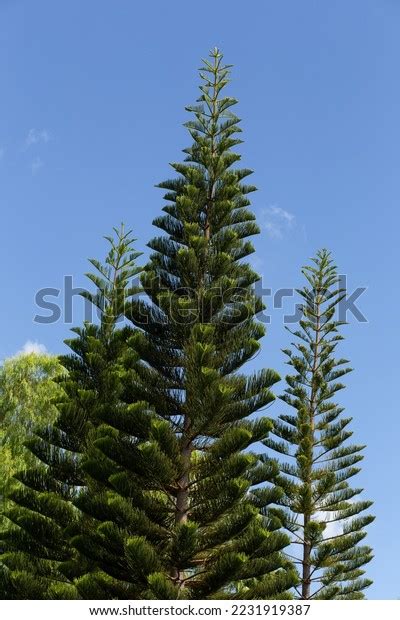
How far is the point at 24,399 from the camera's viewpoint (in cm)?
1622

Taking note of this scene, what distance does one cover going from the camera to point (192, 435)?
392 inches

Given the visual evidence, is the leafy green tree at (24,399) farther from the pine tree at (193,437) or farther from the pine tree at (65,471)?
the pine tree at (193,437)

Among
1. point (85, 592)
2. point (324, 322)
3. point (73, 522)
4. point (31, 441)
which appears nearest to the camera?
point (85, 592)

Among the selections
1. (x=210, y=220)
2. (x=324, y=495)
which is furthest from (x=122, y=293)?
(x=324, y=495)

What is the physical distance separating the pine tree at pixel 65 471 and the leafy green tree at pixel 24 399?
279 centimetres

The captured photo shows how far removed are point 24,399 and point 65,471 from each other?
458 centimetres

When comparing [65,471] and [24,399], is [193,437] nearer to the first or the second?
[65,471]

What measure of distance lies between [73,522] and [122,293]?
3745 mm

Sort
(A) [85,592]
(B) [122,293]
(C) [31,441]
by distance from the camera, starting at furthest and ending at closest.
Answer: (B) [122,293] < (C) [31,441] < (A) [85,592]

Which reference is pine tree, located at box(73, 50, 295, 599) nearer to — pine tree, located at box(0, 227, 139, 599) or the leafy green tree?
pine tree, located at box(0, 227, 139, 599)

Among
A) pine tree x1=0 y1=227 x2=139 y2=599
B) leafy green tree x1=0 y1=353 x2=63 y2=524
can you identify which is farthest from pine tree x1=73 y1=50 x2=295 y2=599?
leafy green tree x1=0 y1=353 x2=63 y2=524

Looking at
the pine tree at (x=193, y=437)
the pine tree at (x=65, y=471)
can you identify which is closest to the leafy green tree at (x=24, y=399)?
the pine tree at (x=65, y=471)

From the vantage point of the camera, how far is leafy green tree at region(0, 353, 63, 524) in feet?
50.3
